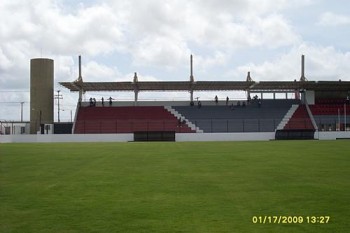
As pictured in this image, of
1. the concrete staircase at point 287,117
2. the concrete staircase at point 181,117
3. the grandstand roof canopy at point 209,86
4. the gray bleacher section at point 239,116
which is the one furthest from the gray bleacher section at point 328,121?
the concrete staircase at point 181,117

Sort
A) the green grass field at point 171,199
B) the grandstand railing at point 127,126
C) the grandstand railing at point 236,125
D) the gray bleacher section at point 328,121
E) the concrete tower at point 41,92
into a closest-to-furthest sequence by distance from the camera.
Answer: the green grass field at point 171,199 → the grandstand railing at point 236,125 → the grandstand railing at point 127,126 → the gray bleacher section at point 328,121 → the concrete tower at point 41,92

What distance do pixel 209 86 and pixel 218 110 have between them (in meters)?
4.18

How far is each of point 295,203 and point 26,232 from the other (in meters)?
4.81

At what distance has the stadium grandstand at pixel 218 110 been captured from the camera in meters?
56.5

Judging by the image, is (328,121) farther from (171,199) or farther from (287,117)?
(171,199)

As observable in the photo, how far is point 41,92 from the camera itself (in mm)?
67250

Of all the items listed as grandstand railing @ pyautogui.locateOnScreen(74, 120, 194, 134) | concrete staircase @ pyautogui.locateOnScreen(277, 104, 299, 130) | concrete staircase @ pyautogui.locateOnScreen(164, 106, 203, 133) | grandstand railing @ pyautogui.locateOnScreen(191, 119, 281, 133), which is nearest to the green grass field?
grandstand railing @ pyautogui.locateOnScreen(191, 119, 281, 133)

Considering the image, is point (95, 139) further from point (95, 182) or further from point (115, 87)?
point (95, 182)

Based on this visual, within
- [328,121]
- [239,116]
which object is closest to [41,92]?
[239,116]

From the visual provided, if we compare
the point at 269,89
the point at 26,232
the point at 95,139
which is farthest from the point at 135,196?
the point at 269,89

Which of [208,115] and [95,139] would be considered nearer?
[95,139]

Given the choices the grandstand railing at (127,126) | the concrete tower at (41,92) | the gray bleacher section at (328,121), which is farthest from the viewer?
the concrete tower at (41,92)

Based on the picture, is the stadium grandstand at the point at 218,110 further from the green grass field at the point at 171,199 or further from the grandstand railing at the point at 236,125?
the green grass field at the point at 171,199

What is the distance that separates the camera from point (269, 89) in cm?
6256
